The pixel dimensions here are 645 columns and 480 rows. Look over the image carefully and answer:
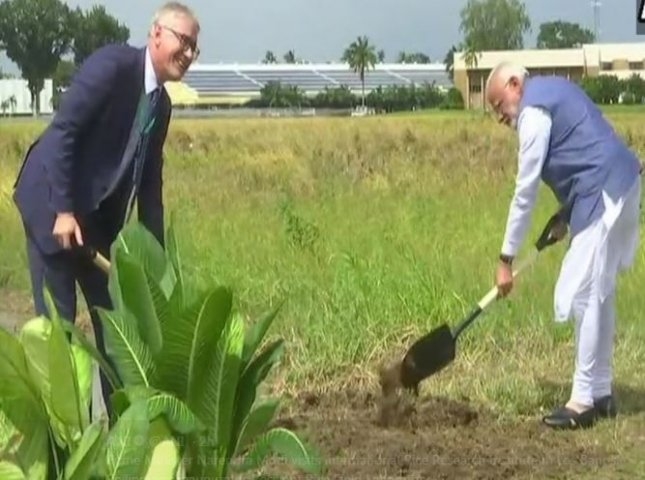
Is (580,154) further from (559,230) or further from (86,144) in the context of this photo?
(86,144)

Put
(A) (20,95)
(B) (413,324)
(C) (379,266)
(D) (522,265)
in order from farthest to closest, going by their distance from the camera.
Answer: (A) (20,95)
(C) (379,266)
(B) (413,324)
(D) (522,265)

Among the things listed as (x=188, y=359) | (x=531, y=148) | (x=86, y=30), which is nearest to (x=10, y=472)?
(x=188, y=359)

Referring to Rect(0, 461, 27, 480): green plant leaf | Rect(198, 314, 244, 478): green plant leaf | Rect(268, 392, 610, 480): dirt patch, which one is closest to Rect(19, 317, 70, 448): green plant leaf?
Rect(0, 461, 27, 480): green plant leaf

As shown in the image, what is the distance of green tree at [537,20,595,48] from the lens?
96750 mm

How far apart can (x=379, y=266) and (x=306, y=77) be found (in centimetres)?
10762

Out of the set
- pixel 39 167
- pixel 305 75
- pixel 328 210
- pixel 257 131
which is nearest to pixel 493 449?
pixel 39 167

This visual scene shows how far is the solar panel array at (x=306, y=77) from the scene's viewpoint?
Result: 364 feet

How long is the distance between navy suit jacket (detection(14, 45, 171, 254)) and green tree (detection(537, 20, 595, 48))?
3540 inches

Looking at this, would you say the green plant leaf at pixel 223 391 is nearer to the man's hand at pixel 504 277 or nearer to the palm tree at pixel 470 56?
the man's hand at pixel 504 277

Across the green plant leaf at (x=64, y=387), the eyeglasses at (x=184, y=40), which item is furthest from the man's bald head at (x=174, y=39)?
the green plant leaf at (x=64, y=387)

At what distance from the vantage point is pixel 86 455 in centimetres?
367

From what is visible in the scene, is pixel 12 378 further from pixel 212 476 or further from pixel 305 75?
pixel 305 75

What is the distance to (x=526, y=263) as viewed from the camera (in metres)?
7.70

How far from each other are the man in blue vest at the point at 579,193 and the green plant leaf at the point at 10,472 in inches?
151
